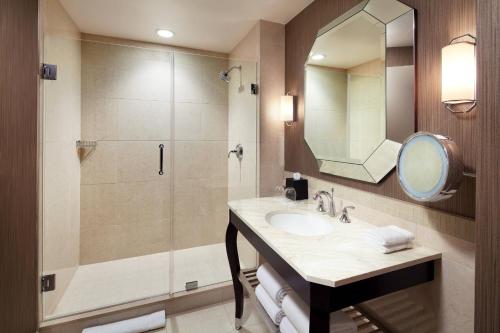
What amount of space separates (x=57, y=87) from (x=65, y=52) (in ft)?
0.97

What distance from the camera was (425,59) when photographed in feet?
3.74

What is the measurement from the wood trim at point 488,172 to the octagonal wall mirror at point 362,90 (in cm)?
65

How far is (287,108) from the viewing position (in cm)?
213

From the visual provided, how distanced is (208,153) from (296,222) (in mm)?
1250

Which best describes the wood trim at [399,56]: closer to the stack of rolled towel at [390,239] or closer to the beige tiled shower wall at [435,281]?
the beige tiled shower wall at [435,281]

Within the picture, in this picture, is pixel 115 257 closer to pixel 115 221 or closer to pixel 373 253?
pixel 115 221

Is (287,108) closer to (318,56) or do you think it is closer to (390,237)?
(318,56)

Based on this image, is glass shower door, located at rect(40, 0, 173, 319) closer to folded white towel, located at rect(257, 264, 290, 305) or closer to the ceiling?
the ceiling

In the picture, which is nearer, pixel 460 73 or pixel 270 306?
pixel 460 73

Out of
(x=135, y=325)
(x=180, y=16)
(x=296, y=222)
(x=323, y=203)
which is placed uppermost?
(x=180, y=16)

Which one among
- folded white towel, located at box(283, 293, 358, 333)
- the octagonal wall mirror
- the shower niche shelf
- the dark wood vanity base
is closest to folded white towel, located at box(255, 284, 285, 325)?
folded white towel, located at box(283, 293, 358, 333)

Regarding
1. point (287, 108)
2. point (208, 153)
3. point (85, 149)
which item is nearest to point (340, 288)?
point (287, 108)

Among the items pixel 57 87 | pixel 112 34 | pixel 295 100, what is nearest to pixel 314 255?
pixel 295 100

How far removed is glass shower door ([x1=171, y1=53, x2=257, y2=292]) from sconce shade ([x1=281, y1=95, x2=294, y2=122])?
27 cm
